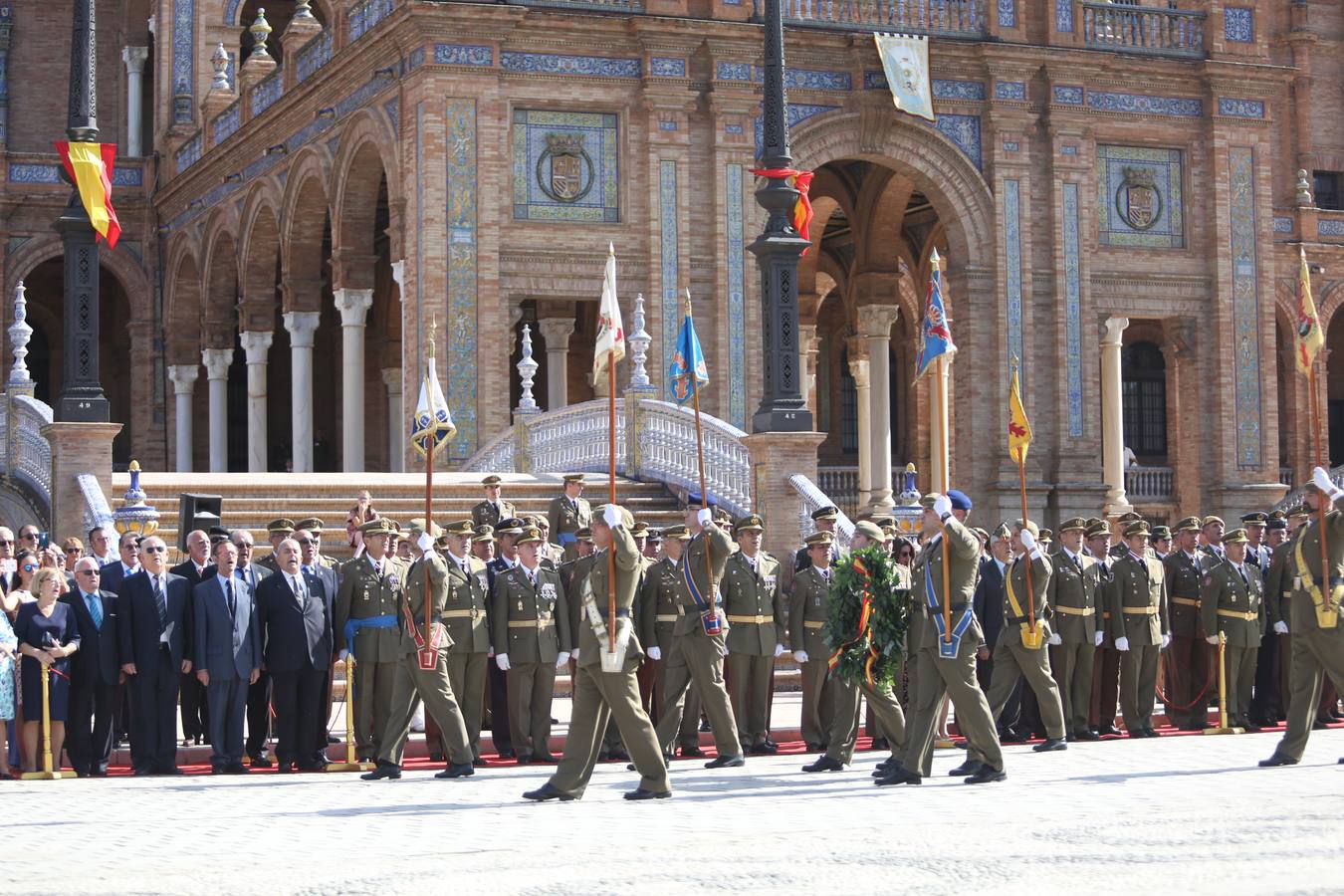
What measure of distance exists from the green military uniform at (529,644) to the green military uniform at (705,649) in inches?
38.5

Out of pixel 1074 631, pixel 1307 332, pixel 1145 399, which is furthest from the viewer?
pixel 1145 399

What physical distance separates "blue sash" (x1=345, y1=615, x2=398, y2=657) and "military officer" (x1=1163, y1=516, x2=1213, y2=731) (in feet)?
20.9

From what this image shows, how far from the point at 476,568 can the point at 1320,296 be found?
98.4ft

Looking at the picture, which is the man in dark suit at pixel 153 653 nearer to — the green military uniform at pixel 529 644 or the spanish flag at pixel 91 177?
the green military uniform at pixel 529 644

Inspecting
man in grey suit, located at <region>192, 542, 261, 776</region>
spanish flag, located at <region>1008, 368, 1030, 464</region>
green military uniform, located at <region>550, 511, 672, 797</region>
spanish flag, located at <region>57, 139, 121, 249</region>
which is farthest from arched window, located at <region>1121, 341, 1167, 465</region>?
green military uniform, located at <region>550, 511, 672, 797</region>

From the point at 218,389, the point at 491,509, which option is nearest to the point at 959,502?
the point at 491,509

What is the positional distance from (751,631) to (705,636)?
123cm

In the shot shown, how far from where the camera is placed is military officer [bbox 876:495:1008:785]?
1250cm

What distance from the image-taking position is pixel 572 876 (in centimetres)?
898

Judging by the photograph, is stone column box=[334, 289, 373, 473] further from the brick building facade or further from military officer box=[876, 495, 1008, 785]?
military officer box=[876, 495, 1008, 785]

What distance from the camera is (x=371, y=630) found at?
14.0m

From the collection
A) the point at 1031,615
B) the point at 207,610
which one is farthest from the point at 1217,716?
the point at 207,610

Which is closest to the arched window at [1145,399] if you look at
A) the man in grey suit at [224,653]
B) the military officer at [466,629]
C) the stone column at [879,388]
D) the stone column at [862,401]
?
the stone column at [862,401]

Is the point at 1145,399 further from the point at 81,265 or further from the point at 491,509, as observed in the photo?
the point at 81,265
